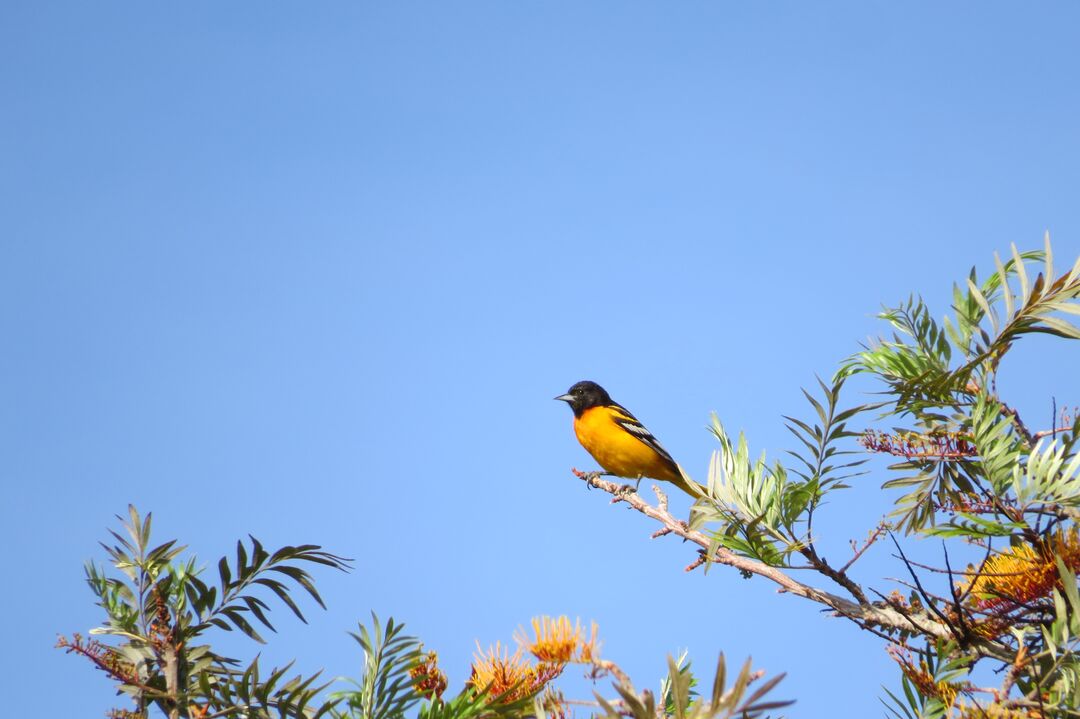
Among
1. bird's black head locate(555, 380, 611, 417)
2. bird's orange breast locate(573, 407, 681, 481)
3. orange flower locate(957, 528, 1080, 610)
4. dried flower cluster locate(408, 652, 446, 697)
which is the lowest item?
orange flower locate(957, 528, 1080, 610)

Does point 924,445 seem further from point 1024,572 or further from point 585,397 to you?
point 585,397

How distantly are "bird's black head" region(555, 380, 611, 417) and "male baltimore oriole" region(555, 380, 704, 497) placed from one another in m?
0.37

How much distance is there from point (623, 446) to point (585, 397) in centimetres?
155

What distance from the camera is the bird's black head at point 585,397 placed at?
35.8ft

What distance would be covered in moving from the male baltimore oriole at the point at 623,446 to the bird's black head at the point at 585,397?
37cm

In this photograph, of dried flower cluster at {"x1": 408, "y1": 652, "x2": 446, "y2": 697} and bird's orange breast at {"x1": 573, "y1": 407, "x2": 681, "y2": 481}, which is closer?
dried flower cluster at {"x1": 408, "y1": 652, "x2": 446, "y2": 697}

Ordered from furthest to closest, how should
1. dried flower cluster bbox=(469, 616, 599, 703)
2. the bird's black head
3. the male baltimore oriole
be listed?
the bird's black head < the male baltimore oriole < dried flower cluster bbox=(469, 616, 599, 703)

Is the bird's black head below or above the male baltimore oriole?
above

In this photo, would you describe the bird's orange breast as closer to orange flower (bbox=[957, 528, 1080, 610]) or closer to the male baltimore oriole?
the male baltimore oriole

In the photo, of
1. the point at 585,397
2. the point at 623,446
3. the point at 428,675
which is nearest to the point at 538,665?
the point at 428,675

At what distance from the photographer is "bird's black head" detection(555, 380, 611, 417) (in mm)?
10922

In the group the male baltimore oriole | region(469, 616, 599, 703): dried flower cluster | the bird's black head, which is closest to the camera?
region(469, 616, 599, 703): dried flower cluster

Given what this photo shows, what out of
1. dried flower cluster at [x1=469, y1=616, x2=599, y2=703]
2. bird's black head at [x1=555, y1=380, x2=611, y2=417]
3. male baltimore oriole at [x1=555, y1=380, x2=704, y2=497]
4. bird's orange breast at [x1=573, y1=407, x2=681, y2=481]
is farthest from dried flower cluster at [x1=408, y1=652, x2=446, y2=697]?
bird's black head at [x1=555, y1=380, x2=611, y2=417]

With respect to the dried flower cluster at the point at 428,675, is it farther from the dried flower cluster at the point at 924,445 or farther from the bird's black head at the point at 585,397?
the bird's black head at the point at 585,397
